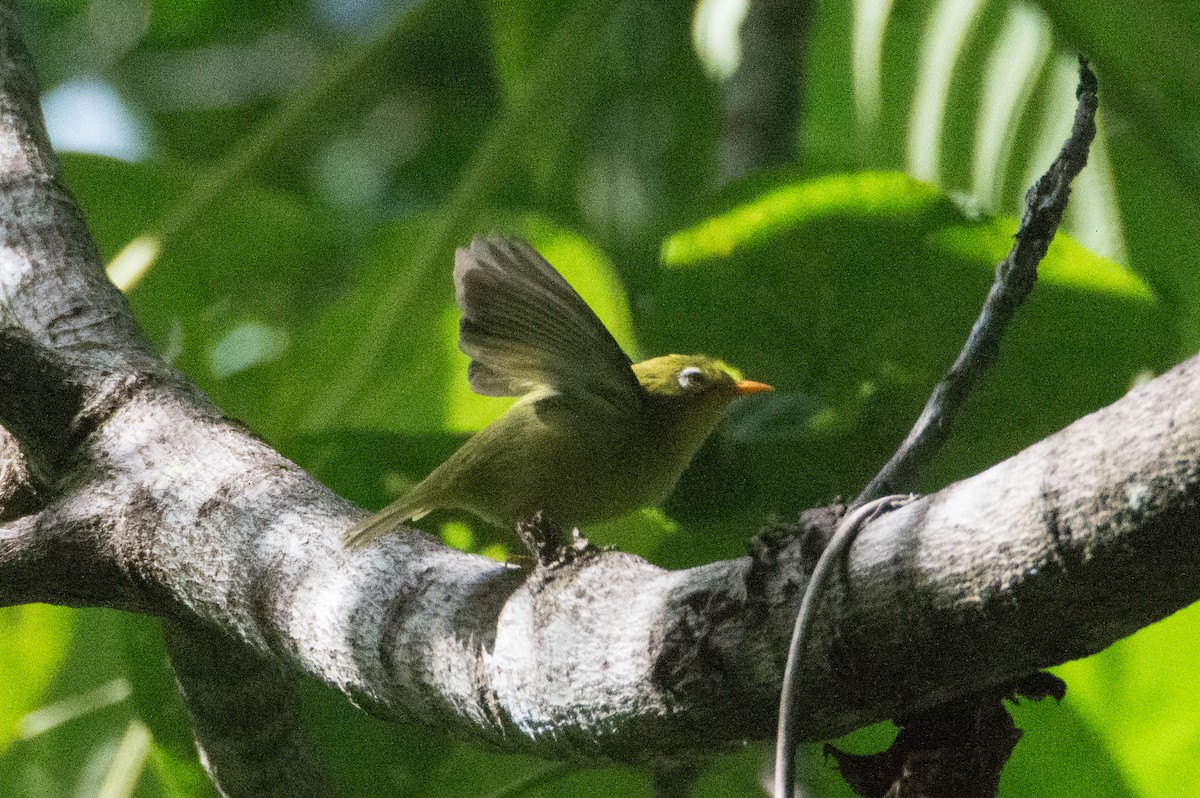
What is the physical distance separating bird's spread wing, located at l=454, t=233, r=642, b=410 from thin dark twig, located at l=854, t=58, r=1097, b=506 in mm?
493

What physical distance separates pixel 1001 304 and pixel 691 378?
810 mm

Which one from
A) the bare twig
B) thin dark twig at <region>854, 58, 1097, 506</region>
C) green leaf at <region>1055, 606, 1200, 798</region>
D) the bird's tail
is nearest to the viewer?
thin dark twig at <region>854, 58, 1097, 506</region>

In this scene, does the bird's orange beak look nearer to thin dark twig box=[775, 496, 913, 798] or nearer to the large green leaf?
the large green leaf

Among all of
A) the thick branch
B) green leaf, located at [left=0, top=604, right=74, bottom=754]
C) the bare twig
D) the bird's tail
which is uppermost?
the bare twig

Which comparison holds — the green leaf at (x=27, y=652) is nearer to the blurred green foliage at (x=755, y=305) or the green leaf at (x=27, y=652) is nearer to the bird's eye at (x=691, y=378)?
the blurred green foliage at (x=755, y=305)

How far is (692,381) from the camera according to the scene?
6.11ft

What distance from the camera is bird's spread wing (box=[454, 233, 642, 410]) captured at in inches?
57.0

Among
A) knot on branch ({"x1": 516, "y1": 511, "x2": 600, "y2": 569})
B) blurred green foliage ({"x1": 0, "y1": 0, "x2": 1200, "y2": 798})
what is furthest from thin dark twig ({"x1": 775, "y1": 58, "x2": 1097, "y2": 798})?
blurred green foliage ({"x1": 0, "y1": 0, "x2": 1200, "y2": 798})

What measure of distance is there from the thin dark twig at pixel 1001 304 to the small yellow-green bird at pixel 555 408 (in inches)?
19.5

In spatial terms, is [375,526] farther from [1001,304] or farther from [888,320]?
[888,320]

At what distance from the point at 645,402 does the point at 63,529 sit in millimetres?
738

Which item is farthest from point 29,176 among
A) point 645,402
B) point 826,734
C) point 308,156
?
point 308,156

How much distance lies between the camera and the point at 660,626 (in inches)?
39.8

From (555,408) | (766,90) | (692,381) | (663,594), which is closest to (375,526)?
(555,408)
